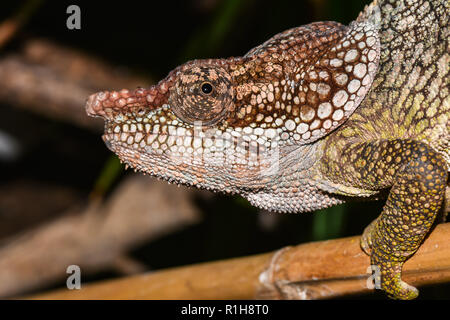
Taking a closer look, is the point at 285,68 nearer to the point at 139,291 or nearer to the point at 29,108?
the point at 139,291

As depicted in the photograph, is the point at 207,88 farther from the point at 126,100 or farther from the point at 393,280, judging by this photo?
the point at 393,280

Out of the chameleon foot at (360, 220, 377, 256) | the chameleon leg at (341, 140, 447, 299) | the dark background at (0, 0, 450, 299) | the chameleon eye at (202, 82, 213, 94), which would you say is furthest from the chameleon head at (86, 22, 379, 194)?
the dark background at (0, 0, 450, 299)

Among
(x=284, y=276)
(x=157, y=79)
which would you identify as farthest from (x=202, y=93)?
(x=157, y=79)

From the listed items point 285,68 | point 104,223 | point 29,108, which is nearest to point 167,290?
point 285,68

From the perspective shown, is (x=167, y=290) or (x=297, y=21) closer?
(x=167, y=290)

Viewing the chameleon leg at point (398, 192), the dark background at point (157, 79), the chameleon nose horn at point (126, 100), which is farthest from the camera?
the dark background at point (157, 79)

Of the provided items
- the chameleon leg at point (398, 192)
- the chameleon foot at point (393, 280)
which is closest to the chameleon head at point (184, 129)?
the chameleon leg at point (398, 192)

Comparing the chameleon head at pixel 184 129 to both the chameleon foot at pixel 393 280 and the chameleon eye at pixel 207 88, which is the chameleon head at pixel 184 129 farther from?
the chameleon foot at pixel 393 280
